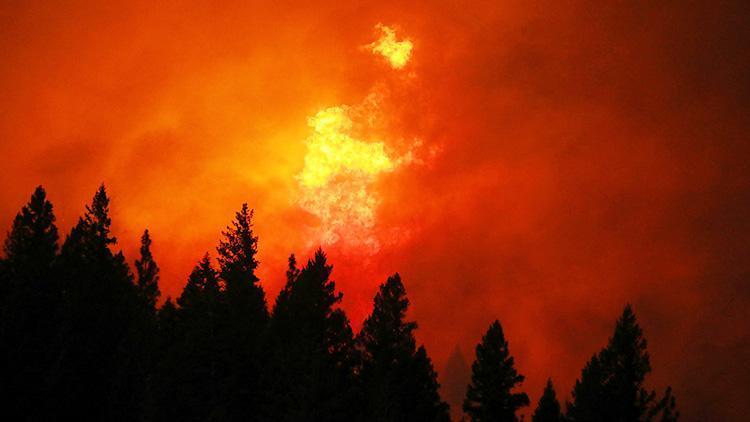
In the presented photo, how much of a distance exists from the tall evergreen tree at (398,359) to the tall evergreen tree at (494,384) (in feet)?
8.64

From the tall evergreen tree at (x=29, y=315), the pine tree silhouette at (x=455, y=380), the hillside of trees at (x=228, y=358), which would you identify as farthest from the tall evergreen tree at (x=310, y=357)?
the pine tree silhouette at (x=455, y=380)

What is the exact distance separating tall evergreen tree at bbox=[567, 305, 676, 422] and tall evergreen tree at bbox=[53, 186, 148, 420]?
97.5ft

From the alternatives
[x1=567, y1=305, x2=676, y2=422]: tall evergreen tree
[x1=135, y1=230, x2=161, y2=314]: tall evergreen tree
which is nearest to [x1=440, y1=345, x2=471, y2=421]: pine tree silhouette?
[x1=135, y1=230, x2=161, y2=314]: tall evergreen tree

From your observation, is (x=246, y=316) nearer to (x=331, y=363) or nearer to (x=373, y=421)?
(x=331, y=363)

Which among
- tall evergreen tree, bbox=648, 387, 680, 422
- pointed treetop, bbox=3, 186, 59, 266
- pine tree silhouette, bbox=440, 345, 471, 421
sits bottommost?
tall evergreen tree, bbox=648, 387, 680, 422

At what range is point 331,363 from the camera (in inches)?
1836

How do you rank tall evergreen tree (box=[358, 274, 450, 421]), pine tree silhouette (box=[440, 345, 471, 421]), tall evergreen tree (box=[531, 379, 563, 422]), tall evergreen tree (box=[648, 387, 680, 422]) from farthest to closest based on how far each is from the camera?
1. pine tree silhouette (box=[440, 345, 471, 421])
2. tall evergreen tree (box=[531, 379, 563, 422])
3. tall evergreen tree (box=[358, 274, 450, 421])
4. tall evergreen tree (box=[648, 387, 680, 422])

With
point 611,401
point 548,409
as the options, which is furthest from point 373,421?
point 548,409

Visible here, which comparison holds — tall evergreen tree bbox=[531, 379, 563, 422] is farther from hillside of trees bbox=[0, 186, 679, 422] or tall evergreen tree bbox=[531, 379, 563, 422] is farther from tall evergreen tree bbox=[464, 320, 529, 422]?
tall evergreen tree bbox=[464, 320, 529, 422]

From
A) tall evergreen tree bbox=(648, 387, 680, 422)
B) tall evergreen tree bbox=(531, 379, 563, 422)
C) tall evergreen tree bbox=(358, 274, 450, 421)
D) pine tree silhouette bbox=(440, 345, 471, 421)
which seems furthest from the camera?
pine tree silhouette bbox=(440, 345, 471, 421)

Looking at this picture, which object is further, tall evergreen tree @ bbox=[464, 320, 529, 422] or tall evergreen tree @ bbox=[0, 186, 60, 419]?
tall evergreen tree @ bbox=[464, 320, 529, 422]

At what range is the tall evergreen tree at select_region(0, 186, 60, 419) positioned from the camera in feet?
149

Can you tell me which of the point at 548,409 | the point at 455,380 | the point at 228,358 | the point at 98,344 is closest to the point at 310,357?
the point at 228,358

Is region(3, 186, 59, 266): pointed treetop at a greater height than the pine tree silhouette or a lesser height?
lesser
